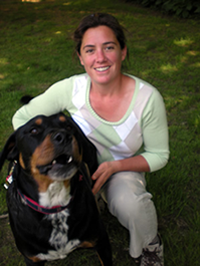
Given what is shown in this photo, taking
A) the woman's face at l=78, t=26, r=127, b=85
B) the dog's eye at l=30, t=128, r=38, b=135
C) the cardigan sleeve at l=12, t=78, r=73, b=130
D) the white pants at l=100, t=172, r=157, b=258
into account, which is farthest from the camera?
the cardigan sleeve at l=12, t=78, r=73, b=130

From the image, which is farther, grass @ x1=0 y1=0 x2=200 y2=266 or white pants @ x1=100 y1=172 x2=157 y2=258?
grass @ x1=0 y1=0 x2=200 y2=266

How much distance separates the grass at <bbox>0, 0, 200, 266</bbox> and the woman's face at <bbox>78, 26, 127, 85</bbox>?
118 cm

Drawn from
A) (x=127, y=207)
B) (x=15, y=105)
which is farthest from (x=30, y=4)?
(x=127, y=207)

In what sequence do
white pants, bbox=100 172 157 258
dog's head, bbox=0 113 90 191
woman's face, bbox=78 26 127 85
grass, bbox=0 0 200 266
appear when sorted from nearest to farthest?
dog's head, bbox=0 113 90 191, white pants, bbox=100 172 157 258, woman's face, bbox=78 26 127 85, grass, bbox=0 0 200 266

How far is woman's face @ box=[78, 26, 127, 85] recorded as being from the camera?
1981 mm

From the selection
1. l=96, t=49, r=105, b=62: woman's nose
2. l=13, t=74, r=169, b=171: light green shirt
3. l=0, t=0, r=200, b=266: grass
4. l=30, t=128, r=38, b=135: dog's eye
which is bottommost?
l=0, t=0, r=200, b=266: grass

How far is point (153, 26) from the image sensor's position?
22.5 feet

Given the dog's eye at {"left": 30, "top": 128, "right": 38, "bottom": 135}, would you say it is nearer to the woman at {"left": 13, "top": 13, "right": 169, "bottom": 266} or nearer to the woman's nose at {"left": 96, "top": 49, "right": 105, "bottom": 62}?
the woman at {"left": 13, "top": 13, "right": 169, "bottom": 266}

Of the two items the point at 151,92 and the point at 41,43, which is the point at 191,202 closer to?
the point at 151,92

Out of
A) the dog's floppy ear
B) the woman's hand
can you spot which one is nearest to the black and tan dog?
the dog's floppy ear

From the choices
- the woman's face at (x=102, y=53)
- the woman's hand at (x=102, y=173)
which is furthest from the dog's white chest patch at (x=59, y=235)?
the woman's face at (x=102, y=53)

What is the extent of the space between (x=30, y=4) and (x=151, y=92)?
920cm

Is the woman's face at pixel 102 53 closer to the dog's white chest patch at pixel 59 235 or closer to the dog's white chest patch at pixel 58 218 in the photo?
the dog's white chest patch at pixel 58 218

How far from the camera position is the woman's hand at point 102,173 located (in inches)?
76.9
